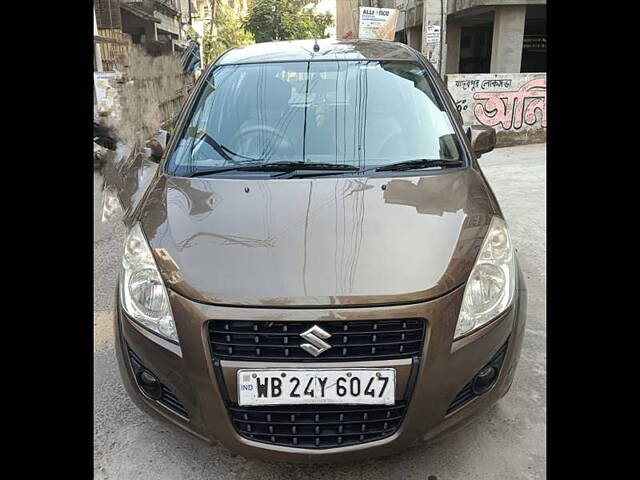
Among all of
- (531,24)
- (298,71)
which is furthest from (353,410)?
(531,24)

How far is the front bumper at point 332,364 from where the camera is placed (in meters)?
1.75

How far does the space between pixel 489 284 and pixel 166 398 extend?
129 cm

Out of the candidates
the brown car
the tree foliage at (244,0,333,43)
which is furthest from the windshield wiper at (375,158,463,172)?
the tree foliage at (244,0,333,43)

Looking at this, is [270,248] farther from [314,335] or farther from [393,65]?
[393,65]

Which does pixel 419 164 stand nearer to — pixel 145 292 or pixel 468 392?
pixel 468 392

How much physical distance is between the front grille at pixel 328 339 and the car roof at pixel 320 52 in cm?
190

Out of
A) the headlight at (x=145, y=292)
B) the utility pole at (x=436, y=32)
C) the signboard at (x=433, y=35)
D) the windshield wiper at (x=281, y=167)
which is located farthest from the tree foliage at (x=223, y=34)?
the headlight at (x=145, y=292)

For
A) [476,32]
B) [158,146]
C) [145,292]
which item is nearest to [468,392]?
[145,292]

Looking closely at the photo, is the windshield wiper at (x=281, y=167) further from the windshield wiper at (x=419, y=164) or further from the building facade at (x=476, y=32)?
the building facade at (x=476, y=32)

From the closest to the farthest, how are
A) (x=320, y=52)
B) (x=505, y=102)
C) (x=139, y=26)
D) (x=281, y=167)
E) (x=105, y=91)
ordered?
(x=281, y=167) → (x=320, y=52) → (x=105, y=91) → (x=505, y=102) → (x=139, y=26)

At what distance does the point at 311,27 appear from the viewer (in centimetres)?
3428

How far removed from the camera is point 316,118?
2.76 metres

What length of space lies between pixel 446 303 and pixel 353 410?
49cm

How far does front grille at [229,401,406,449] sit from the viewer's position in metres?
1.81
